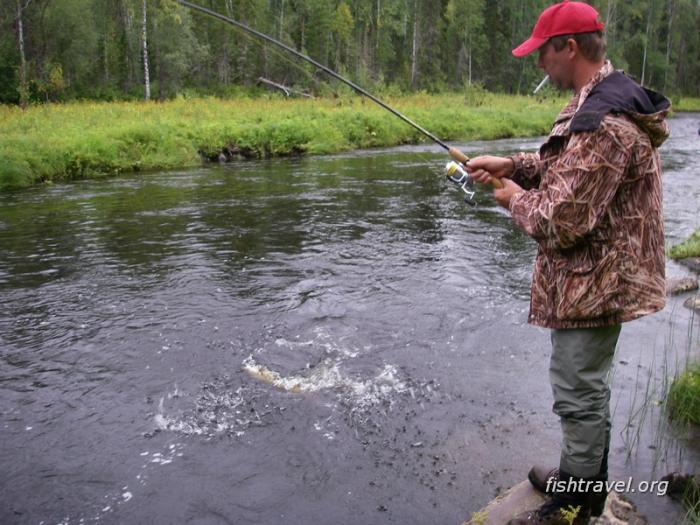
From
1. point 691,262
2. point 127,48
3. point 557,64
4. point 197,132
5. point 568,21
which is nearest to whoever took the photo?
point 568,21

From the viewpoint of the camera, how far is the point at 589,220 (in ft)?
7.95

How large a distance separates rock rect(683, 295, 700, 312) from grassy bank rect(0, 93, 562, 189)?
1307cm

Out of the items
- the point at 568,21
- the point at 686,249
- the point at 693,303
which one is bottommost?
the point at 693,303

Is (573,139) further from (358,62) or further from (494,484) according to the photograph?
(358,62)

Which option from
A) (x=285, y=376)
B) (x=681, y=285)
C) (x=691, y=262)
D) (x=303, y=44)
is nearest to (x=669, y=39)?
Result: (x=303, y=44)

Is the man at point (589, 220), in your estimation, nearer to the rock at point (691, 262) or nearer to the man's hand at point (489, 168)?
the man's hand at point (489, 168)

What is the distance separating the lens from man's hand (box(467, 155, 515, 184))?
10.1 feet

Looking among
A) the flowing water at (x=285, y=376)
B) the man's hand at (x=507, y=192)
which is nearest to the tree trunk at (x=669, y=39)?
the flowing water at (x=285, y=376)

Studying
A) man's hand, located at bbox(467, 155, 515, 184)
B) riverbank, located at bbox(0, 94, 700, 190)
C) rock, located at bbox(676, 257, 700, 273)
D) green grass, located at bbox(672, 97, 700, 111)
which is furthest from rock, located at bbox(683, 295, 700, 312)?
green grass, located at bbox(672, 97, 700, 111)

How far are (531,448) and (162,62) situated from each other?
38.8 metres

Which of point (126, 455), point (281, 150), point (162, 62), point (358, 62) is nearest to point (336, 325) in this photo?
point (126, 455)

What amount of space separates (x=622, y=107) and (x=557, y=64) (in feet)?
1.24

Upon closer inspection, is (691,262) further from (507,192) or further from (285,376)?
(507,192)

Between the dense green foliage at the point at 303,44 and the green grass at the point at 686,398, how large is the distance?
80.1ft
